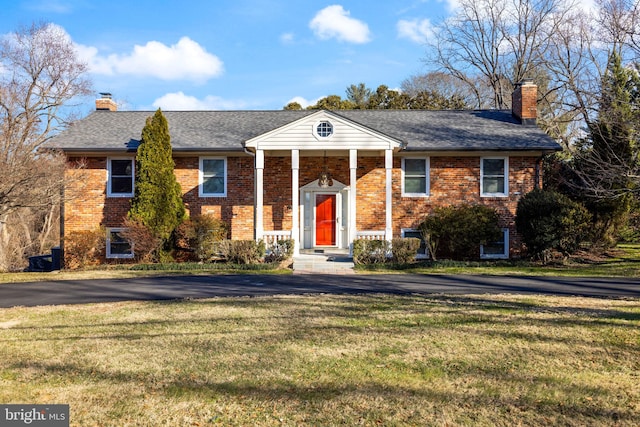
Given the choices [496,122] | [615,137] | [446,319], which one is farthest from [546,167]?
[446,319]

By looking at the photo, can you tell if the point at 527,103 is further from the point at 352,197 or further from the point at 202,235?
the point at 202,235

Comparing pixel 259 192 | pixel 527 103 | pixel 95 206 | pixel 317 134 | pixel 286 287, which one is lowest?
pixel 286 287

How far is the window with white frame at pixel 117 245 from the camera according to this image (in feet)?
60.4

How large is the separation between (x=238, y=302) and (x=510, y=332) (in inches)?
187

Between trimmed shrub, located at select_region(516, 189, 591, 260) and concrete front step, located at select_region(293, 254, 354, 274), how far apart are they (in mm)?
5946

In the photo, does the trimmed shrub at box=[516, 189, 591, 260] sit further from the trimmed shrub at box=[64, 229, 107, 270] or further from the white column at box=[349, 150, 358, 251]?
the trimmed shrub at box=[64, 229, 107, 270]

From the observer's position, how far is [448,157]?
1862 cm

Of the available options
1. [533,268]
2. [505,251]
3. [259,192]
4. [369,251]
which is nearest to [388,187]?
[369,251]

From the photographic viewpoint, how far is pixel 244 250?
52.6ft

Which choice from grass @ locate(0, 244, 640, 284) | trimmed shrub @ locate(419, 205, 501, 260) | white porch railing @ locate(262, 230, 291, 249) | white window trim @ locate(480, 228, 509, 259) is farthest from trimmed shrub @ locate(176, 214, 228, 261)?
white window trim @ locate(480, 228, 509, 259)

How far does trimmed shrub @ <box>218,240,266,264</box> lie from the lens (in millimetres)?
16047

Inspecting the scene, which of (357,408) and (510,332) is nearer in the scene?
(357,408)

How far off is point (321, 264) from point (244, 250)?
8.58ft

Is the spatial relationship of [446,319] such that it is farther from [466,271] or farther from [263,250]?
[263,250]
